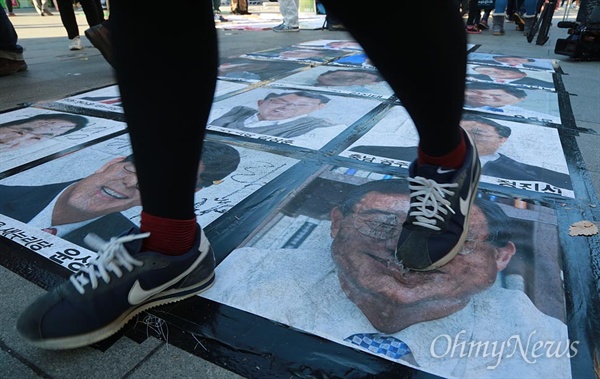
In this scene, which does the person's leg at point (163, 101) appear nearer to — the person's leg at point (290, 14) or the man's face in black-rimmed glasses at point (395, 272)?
the man's face in black-rimmed glasses at point (395, 272)

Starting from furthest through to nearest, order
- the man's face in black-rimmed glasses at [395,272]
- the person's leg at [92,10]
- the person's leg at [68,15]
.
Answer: the person's leg at [68,15], the person's leg at [92,10], the man's face in black-rimmed glasses at [395,272]

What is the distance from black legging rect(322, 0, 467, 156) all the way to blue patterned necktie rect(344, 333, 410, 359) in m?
0.37

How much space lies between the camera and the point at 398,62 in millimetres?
685

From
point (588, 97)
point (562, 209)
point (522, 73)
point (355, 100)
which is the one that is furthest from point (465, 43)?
point (522, 73)

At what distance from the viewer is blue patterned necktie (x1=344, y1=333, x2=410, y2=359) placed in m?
0.68

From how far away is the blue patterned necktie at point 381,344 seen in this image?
2.23 feet

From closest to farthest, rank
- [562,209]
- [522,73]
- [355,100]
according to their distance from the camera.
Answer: [562,209]
[355,100]
[522,73]

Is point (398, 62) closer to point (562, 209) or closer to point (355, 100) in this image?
point (562, 209)

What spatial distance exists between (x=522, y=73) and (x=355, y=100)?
1.34 metres

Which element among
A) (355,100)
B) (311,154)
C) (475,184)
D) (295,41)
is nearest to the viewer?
(475,184)

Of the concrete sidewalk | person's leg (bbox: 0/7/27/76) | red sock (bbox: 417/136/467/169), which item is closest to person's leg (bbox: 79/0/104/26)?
person's leg (bbox: 0/7/27/76)

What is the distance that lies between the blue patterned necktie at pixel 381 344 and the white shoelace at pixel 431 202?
235 millimetres

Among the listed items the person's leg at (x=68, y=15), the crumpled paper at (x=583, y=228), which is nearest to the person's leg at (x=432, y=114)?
the crumpled paper at (x=583, y=228)

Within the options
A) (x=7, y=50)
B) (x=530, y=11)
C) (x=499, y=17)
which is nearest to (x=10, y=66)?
(x=7, y=50)
